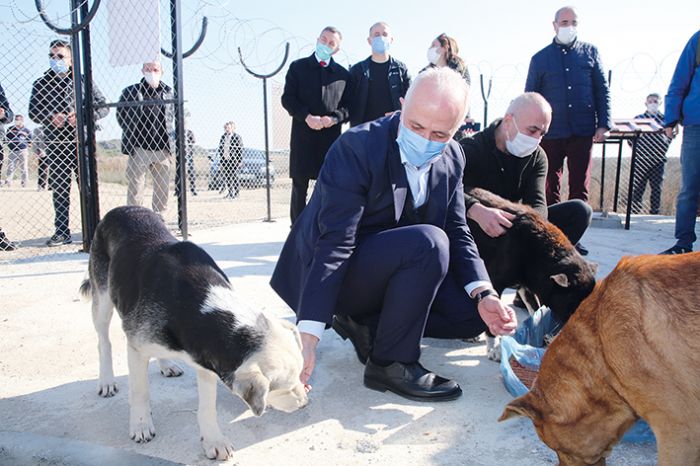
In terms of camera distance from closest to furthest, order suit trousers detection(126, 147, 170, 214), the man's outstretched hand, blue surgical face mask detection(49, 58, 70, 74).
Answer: the man's outstretched hand → blue surgical face mask detection(49, 58, 70, 74) → suit trousers detection(126, 147, 170, 214)

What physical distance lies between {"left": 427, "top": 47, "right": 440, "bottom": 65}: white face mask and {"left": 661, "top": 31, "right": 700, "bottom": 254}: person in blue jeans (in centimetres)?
241

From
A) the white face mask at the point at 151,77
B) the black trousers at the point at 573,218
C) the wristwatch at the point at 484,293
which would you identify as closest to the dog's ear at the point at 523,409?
the wristwatch at the point at 484,293

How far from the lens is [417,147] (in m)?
2.69

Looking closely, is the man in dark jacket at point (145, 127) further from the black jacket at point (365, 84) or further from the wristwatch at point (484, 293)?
the wristwatch at point (484, 293)

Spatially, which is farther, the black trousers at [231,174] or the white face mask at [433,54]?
the black trousers at [231,174]

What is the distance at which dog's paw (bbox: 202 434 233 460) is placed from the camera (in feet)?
7.45

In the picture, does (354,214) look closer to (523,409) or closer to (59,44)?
(523,409)

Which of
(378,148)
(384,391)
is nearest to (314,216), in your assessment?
(378,148)

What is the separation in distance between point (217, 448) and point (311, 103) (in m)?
4.55

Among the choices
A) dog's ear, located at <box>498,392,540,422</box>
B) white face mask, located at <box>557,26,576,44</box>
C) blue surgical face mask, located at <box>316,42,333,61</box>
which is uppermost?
white face mask, located at <box>557,26,576,44</box>

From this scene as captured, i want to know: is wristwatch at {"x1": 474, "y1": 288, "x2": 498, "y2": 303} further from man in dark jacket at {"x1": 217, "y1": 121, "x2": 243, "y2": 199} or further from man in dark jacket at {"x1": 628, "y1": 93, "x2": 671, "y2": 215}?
man in dark jacket at {"x1": 217, "y1": 121, "x2": 243, "y2": 199}

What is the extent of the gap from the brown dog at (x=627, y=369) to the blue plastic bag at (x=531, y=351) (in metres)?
0.36

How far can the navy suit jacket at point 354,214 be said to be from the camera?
2.47m

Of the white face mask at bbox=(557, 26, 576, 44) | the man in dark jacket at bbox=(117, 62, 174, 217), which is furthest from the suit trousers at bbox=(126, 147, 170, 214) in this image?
the white face mask at bbox=(557, 26, 576, 44)
